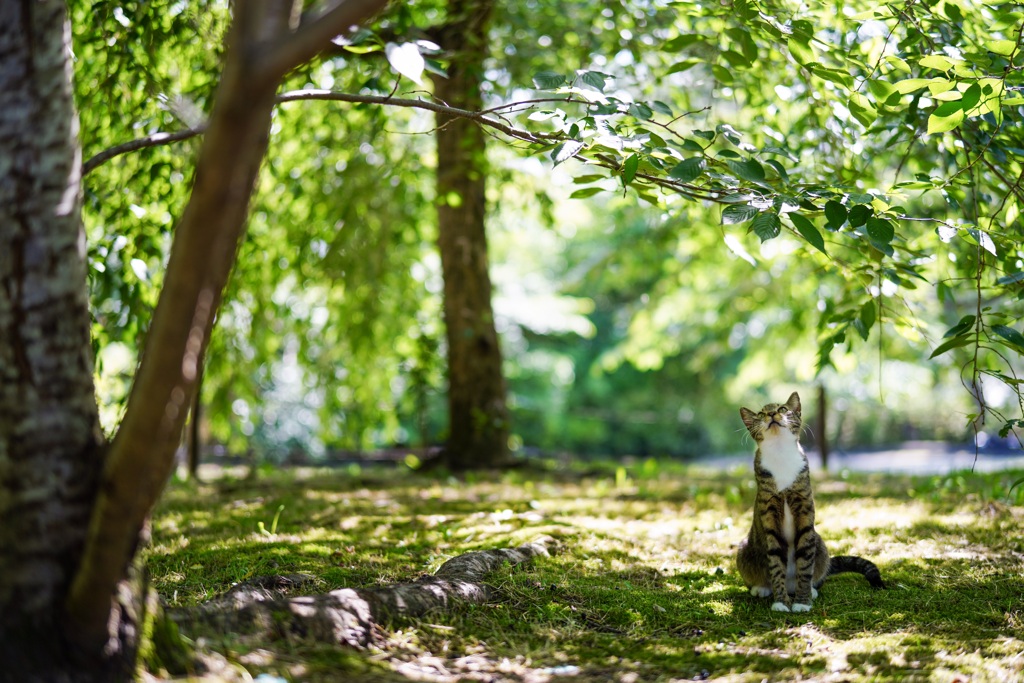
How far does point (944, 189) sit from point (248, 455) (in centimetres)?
973

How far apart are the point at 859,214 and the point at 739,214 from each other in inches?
16.6

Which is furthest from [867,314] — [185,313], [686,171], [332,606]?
[185,313]

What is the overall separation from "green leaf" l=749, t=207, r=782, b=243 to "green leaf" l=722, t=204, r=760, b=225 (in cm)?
3

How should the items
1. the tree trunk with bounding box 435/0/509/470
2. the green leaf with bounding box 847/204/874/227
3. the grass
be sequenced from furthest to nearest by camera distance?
the tree trunk with bounding box 435/0/509/470 < the green leaf with bounding box 847/204/874/227 < the grass

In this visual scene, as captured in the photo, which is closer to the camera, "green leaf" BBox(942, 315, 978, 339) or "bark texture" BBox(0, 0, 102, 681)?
"bark texture" BBox(0, 0, 102, 681)

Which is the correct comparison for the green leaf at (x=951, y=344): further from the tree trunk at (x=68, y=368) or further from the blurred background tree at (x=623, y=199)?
the tree trunk at (x=68, y=368)

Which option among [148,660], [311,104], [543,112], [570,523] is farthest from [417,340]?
[148,660]

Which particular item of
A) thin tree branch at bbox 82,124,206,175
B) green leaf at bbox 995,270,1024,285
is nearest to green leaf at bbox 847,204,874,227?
green leaf at bbox 995,270,1024,285

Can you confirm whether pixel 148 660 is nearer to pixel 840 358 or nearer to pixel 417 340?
pixel 417 340

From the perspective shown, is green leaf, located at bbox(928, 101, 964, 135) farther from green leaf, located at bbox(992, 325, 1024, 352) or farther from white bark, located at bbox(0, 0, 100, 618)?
white bark, located at bbox(0, 0, 100, 618)

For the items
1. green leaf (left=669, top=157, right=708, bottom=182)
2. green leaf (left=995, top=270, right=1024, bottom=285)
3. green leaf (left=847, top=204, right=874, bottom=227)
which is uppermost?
green leaf (left=669, top=157, right=708, bottom=182)

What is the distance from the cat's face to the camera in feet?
11.2

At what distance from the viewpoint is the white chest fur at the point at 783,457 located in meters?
3.32

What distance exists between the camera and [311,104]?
25.4 ft
